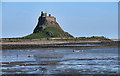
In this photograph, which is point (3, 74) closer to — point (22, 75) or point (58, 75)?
point (22, 75)

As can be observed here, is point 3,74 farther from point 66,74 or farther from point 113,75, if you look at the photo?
point 113,75

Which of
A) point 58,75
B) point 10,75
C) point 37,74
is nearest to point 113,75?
point 58,75

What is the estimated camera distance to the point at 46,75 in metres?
24.4

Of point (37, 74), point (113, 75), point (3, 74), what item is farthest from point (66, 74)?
point (3, 74)

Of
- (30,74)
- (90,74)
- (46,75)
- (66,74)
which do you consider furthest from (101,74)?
(30,74)

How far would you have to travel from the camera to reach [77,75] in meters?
24.2

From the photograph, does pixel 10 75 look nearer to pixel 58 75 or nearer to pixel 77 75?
pixel 58 75

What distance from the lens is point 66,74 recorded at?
2481 cm

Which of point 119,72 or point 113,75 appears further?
point 119,72

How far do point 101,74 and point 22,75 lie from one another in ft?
24.9

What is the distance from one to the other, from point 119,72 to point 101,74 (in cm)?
225

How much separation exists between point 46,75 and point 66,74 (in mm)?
1972

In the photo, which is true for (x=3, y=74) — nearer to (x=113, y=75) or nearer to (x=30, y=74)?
(x=30, y=74)

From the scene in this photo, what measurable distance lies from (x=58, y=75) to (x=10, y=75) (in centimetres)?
464
